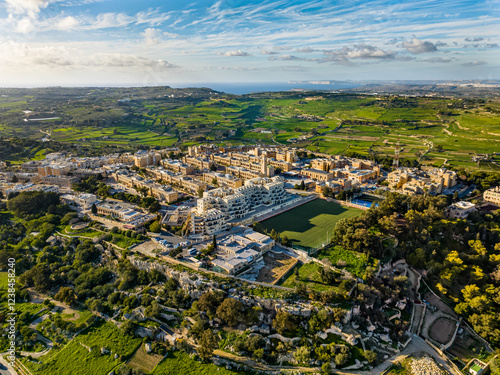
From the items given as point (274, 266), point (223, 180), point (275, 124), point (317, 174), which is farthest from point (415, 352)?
point (275, 124)

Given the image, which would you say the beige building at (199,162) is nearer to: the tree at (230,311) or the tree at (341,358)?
the tree at (230,311)

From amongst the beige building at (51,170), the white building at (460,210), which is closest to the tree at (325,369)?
the white building at (460,210)

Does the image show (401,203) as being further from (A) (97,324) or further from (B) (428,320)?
(A) (97,324)

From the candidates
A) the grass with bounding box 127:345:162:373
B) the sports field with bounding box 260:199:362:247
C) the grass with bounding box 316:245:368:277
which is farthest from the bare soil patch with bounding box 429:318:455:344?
the grass with bounding box 127:345:162:373

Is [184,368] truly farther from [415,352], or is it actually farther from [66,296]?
[415,352]

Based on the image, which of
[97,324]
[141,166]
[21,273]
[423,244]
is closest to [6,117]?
[141,166]

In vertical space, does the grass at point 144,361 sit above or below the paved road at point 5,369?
above
